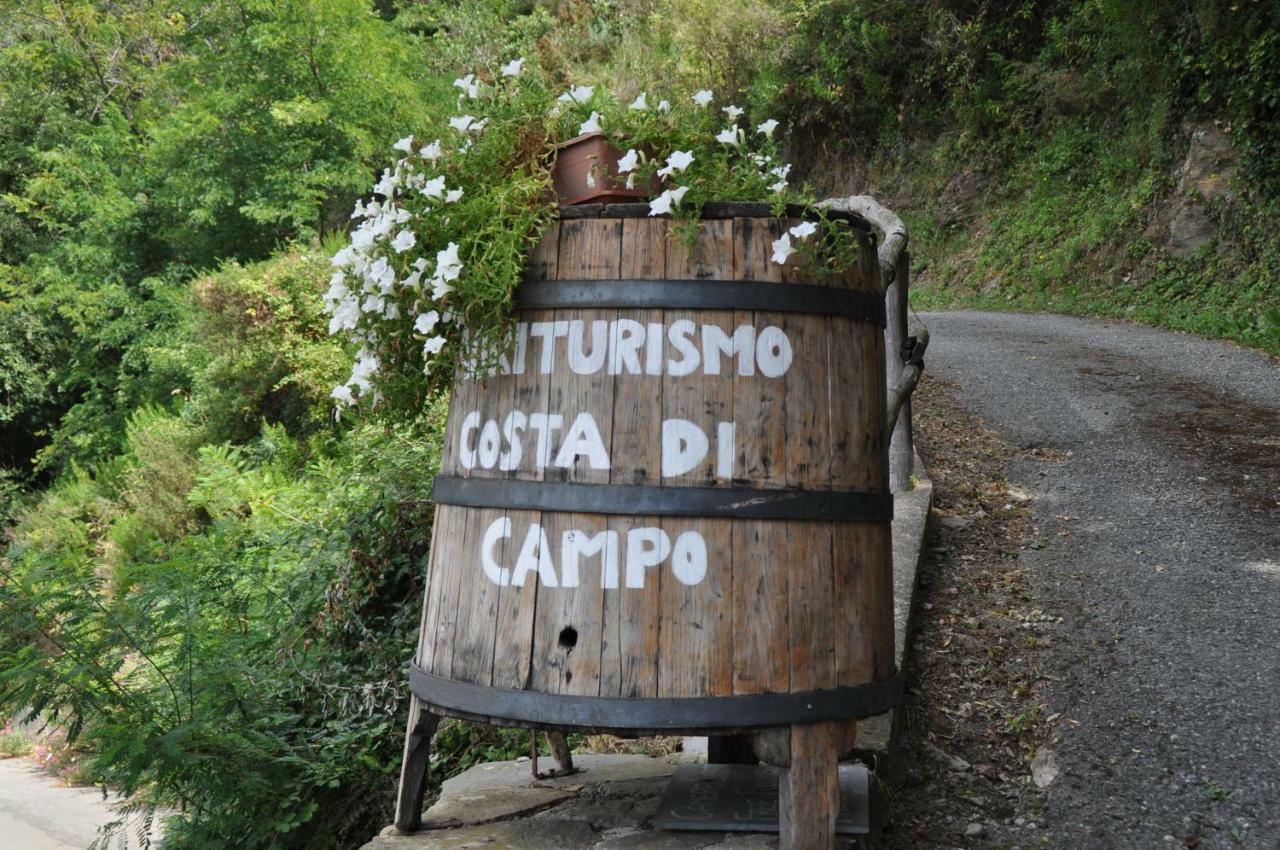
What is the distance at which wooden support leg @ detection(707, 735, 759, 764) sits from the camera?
291 centimetres

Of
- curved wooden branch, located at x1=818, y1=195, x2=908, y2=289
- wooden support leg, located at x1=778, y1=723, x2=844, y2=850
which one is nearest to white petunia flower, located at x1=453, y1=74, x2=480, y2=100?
wooden support leg, located at x1=778, y1=723, x2=844, y2=850

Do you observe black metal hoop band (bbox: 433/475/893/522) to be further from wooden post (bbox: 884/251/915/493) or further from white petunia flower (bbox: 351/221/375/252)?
wooden post (bbox: 884/251/915/493)

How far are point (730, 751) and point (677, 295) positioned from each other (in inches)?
53.4

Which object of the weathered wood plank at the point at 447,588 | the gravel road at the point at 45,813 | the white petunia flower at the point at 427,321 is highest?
the white petunia flower at the point at 427,321

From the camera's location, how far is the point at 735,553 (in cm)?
217

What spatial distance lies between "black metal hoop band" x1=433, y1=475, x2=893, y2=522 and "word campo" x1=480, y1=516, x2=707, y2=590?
0.05 metres

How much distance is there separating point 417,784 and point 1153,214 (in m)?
14.8

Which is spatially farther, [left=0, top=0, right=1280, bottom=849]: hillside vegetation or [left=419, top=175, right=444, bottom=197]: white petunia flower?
[left=0, top=0, right=1280, bottom=849]: hillside vegetation

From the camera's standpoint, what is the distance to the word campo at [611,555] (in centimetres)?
216

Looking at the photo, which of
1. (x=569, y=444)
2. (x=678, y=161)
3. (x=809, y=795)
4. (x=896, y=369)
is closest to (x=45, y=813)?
(x=896, y=369)

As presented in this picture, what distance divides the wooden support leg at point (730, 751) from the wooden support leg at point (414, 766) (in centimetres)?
79

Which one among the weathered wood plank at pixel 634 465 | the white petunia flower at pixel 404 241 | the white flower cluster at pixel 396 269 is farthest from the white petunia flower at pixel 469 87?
the weathered wood plank at pixel 634 465

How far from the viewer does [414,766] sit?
2531 mm

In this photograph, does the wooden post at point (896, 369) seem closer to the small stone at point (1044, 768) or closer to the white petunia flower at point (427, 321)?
the small stone at point (1044, 768)
